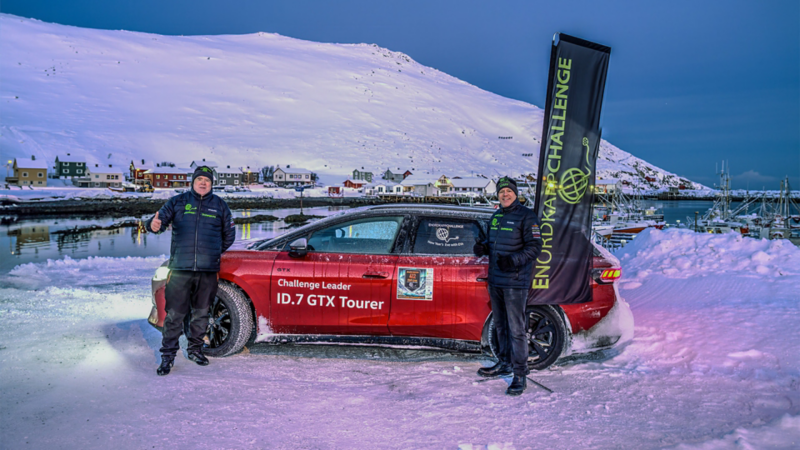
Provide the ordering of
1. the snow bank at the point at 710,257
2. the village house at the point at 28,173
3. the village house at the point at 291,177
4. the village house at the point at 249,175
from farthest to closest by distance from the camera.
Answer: the village house at the point at 249,175
the village house at the point at 291,177
the village house at the point at 28,173
the snow bank at the point at 710,257

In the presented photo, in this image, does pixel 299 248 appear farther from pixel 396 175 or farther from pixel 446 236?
pixel 396 175

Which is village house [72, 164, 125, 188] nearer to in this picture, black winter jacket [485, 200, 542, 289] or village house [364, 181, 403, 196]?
village house [364, 181, 403, 196]

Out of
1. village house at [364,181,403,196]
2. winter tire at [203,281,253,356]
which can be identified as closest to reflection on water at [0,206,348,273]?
winter tire at [203,281,253,356]

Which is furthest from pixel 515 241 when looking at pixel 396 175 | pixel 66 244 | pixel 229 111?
pixel 229 111

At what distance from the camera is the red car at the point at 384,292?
5066mm

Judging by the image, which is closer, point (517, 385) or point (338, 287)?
point (517, 385)

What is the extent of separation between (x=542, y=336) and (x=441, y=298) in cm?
106

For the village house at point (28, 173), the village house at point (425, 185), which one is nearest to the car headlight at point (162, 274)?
the village house at point (28, 173)

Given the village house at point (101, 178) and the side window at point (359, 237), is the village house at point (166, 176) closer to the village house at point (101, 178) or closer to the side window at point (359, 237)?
the village house at point (101, 178)

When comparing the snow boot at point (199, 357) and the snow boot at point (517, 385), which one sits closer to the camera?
the snow boot at point (517, 385)

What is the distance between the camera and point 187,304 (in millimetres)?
5023

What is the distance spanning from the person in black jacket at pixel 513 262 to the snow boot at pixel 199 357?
2.81m

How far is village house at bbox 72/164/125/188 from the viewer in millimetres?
88525

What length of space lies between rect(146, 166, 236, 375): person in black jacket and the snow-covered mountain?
104342 millimetres
